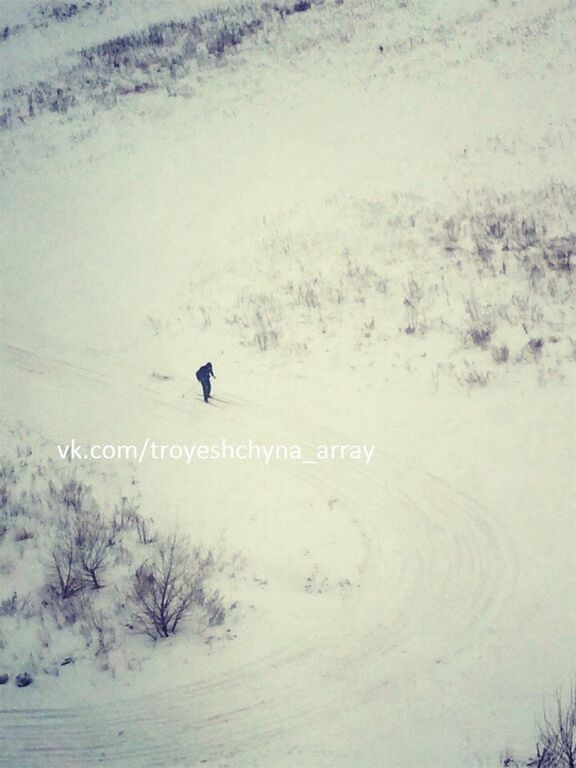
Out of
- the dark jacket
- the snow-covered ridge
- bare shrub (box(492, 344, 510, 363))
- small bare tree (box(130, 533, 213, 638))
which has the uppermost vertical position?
the snow-covered ridge

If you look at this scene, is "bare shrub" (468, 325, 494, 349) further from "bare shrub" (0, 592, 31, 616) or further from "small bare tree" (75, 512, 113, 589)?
"bare shrub" (0, 592, 31, 616)

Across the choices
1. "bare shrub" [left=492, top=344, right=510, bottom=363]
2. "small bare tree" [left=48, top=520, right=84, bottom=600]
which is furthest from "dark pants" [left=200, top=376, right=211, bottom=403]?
"bare shrub" [left=492, top=344, right=510, bottom=363]

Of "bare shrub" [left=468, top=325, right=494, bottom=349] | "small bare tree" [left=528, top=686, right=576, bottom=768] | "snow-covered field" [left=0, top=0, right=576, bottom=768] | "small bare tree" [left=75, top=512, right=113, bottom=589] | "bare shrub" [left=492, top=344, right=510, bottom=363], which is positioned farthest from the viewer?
"bare shrub" [left=468, top=325, right=494, bottom=349]

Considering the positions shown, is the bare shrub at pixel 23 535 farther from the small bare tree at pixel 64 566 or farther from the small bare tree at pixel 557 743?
the small bare tree at pixel 557 743

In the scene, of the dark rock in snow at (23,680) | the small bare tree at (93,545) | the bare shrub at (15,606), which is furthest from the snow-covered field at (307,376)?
the small bare tree at (93,545)

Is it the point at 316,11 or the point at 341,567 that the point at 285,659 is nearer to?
the point at 341,567

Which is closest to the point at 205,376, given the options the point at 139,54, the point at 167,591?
the point at 167,591

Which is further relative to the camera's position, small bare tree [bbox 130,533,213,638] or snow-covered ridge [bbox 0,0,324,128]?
snow-covered ridge [bbox 0,0,324,128]
